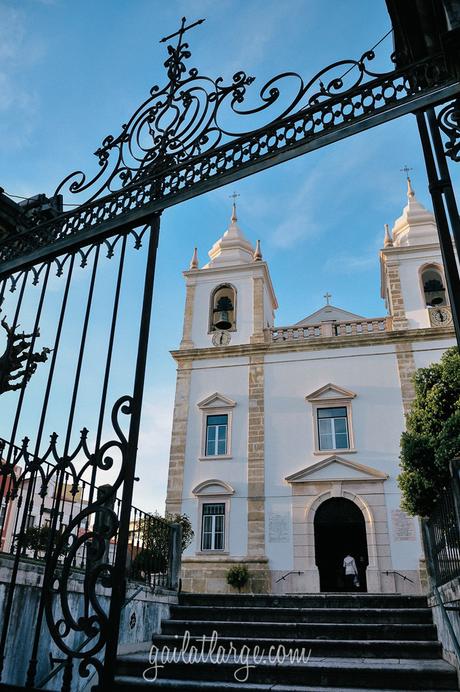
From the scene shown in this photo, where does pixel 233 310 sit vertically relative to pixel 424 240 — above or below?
below

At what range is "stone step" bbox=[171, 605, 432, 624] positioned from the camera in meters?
5.87

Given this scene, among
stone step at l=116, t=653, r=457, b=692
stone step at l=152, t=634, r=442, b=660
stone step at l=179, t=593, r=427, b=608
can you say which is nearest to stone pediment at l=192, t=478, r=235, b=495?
stone step at l=179, t=593, r=427, b=608

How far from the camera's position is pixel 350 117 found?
3.16m

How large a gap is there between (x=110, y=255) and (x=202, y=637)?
4.33m

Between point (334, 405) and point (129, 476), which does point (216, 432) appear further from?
point (129, 476)

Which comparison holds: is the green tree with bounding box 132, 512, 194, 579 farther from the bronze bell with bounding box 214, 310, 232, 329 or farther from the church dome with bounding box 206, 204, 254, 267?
the church dome with bounding box 206, 204, 254, 267

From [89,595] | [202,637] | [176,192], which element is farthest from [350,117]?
[202,637]

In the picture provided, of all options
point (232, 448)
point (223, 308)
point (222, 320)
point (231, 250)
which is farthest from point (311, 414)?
point (231, 250)

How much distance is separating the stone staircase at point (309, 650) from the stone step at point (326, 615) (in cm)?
1

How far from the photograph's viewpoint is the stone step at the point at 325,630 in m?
5.43

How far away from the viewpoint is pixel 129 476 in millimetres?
2830

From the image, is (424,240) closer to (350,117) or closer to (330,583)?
(330,583)

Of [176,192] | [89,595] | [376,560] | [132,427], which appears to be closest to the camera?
[89,595]

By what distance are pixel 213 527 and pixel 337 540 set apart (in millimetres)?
3786
